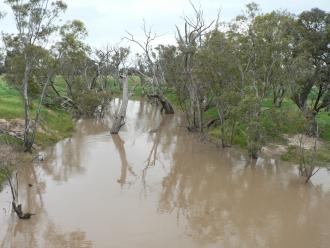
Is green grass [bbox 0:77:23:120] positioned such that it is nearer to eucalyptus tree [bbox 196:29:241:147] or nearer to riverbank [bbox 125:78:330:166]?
eucalyptus tree [bbox 196:29:241:147]

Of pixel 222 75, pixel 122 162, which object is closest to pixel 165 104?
pixel 222 75

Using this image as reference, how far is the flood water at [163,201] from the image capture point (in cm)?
1323

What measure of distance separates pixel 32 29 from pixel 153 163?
9125mm

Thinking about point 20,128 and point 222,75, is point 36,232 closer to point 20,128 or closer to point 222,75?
point 20,128

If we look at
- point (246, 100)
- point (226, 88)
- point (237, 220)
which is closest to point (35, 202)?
point (237, 220)

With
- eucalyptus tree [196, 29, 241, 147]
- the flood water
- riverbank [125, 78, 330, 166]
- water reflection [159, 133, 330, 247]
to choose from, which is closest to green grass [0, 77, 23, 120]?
the flood water

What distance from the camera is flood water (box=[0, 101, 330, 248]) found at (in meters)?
13.2

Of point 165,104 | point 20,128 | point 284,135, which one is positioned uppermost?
point 165,104

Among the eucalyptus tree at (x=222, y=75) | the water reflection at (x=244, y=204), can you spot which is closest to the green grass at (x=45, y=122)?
the water reflection at (x=244, y=204)

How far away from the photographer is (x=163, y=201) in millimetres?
16672

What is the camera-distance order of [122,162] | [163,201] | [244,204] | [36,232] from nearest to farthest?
[36,232], [244,204], [163,201], [122,162]

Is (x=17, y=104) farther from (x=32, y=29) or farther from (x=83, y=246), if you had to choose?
(x=83, y=246)

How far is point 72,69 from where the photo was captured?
4475 centimetres

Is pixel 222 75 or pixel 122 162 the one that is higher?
pixel 222 75
